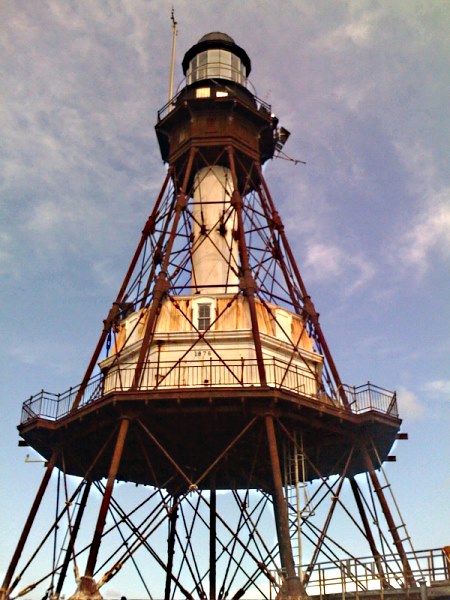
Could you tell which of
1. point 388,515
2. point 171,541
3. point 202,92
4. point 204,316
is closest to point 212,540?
point 171,541

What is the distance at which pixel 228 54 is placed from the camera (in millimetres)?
44000

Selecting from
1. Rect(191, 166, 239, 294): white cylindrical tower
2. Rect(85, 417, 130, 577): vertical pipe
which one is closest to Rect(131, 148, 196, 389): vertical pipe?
Rect(191, 166, 239, 294): white cylindrical tower

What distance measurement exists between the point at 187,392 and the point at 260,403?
9.58ft

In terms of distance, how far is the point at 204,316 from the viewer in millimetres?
35094

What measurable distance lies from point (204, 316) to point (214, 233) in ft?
19.3

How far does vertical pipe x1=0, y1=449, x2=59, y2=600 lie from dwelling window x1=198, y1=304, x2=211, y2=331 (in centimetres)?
860

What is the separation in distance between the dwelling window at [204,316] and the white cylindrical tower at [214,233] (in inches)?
59.7

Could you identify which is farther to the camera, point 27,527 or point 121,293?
point 121,293

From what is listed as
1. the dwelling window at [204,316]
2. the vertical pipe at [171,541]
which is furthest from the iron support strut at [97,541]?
A: the vertical pipe at [171,541]

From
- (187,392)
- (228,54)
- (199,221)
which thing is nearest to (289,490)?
(187,392)

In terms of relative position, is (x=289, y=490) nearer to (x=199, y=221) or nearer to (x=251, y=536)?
(x=251, y=536)

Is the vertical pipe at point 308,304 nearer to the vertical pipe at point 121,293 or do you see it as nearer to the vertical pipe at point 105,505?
the vertical pipe at point 121,293

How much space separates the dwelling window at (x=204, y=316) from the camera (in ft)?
114

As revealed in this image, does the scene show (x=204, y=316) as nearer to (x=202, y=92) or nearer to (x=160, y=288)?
(x=160, y=288)
